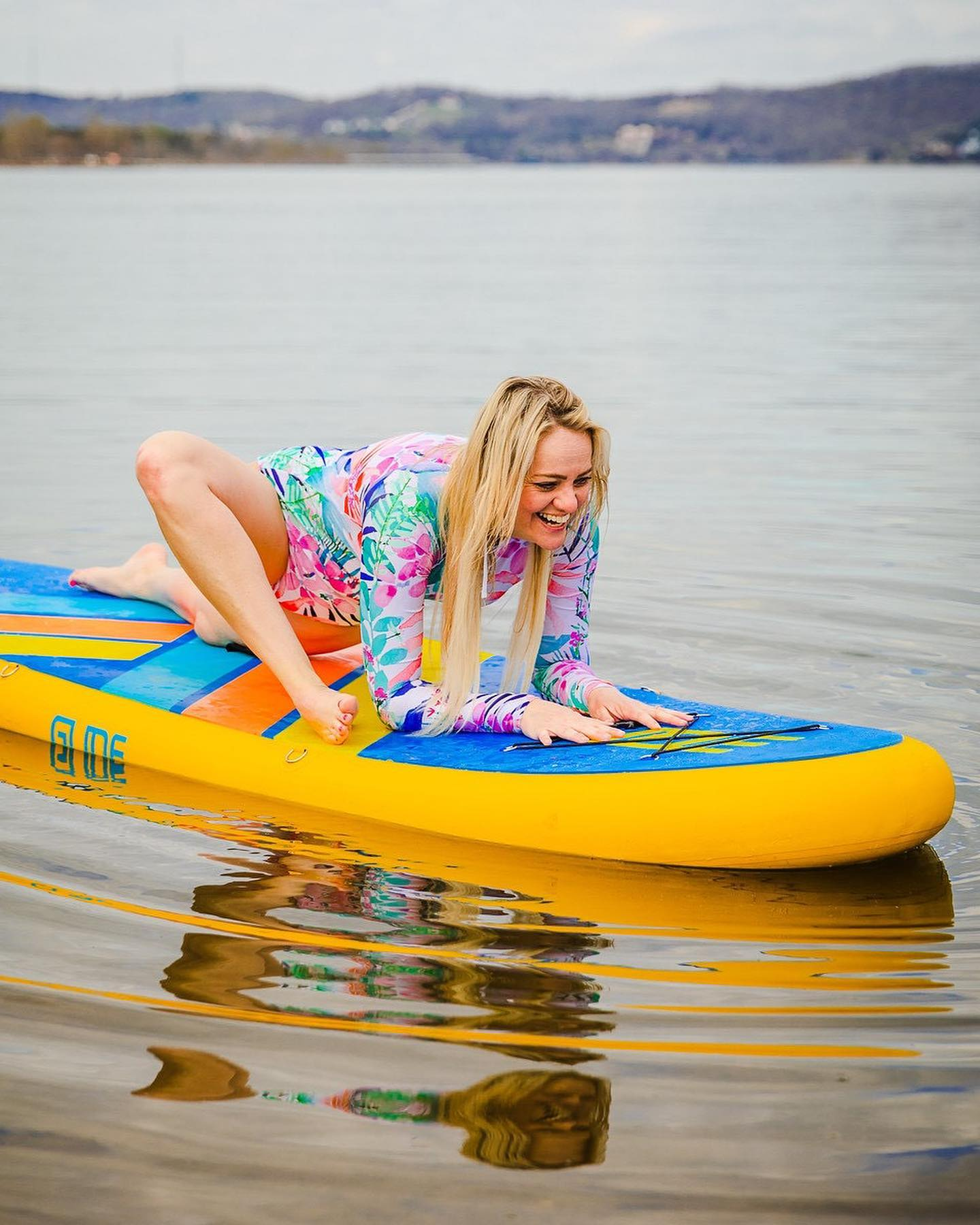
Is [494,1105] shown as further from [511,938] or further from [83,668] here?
[83,668]

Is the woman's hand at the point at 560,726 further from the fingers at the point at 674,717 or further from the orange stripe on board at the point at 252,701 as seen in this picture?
the orange stripe on board at the point at 252,701

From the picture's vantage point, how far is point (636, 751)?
3.18 meters

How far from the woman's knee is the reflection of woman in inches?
56.3

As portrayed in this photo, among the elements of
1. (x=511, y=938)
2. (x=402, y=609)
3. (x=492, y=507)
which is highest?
(x=492, y=507)

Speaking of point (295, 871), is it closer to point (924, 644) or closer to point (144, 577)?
point (144, 577)

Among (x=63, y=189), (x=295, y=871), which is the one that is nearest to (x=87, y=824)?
(x=295, y=871)

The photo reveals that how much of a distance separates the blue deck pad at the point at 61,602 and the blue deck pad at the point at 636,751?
42.0 inches

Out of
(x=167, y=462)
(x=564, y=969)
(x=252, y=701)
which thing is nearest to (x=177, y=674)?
(x=252, y=701)

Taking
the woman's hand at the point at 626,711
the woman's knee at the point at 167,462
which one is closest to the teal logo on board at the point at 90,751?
the woman's knee at the point at 167,462

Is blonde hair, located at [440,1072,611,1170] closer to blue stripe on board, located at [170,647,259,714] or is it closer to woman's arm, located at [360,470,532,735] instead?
woman's arm, located at [360,470,532,735]

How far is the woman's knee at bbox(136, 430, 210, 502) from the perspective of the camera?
3396 millimetres

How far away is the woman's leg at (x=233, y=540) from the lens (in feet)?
11.2

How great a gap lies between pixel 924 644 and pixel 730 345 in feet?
28.8

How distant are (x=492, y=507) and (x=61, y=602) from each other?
1.73m
